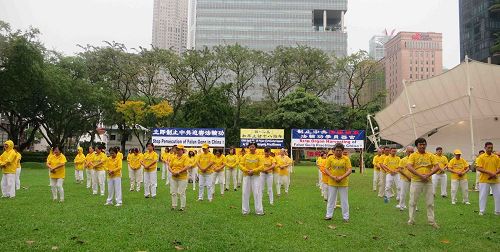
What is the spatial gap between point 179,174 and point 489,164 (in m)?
7.89

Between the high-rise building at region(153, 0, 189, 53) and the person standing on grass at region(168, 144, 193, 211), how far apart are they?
4297 inches

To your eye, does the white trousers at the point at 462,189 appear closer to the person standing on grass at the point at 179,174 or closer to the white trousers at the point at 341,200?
the white trousers at the point at 341,200

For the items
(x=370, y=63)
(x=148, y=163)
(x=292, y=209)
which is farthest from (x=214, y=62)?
(x=292, y=209)

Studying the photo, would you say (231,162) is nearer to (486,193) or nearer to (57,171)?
(57,171)

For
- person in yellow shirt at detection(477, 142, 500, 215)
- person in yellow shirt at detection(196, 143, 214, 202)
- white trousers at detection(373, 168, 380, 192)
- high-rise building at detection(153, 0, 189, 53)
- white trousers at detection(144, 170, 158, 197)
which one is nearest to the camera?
person in yellow shirt at detection(477, 142, 500, 215)

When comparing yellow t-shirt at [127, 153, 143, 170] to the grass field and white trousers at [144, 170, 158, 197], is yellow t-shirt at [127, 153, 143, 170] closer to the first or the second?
white trousers at [144, 170, 158, 197]

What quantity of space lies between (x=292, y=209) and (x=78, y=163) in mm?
12201

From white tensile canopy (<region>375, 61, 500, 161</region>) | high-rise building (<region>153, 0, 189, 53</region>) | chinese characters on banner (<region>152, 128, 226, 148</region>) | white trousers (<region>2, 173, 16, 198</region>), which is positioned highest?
high-rise building (<region>153, 0, 189, 53</region>)

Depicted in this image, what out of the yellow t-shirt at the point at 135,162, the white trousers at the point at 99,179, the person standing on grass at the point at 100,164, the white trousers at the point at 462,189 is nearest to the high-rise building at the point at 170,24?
the yellow t-shirt at the point at 135,162

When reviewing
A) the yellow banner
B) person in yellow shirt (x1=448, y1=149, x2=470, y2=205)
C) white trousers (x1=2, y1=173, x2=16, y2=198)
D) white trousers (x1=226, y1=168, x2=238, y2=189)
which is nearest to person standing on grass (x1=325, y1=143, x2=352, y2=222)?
person in yellow shirt (x1=448, y1=149, x2=470, y2=205)

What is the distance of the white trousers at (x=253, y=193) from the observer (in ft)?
34.2

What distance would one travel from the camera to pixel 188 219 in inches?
371

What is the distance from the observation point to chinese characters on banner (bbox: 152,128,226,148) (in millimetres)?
27438

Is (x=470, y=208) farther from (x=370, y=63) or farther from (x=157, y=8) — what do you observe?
(x=157, y=8)
